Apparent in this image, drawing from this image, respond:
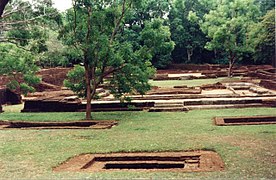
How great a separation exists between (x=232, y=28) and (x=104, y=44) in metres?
22.5

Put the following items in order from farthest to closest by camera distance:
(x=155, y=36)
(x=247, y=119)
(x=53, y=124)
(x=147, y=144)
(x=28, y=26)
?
(x=155, y=36), (x=28, y=26), (x=53, y=124), (x=247, y=119), (x=147, y=144)

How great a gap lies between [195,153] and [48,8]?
8.35 meters

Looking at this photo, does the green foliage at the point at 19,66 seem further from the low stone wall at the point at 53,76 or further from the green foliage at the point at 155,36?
the low stone wall at the point at 53,76

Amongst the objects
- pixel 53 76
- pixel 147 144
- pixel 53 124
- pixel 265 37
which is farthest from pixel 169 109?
pixel 53 76

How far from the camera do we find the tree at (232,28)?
3359 centimetres

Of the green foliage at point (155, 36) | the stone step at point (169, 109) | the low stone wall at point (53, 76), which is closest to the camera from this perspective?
the green foliage at point (155, 36)

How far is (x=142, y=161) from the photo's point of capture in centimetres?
816

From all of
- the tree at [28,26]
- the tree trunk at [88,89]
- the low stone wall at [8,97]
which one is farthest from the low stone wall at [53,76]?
the tree trunk at [88,89]

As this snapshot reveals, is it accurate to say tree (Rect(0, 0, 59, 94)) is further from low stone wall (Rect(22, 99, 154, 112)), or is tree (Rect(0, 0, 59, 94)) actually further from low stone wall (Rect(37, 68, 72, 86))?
low stone wall (Rect(37, 68, 72, 86))

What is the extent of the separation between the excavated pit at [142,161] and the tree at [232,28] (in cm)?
2588

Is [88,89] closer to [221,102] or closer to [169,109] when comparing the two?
[169,109]

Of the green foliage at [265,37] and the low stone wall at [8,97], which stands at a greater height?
the green foliage at [265,37]

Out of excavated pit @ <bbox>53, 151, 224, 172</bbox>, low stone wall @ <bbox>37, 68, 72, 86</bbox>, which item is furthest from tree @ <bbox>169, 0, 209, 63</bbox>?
excavated pit @ <bbox>53, 151, 224, 172</bbox>

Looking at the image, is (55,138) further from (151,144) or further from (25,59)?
(25,59)
